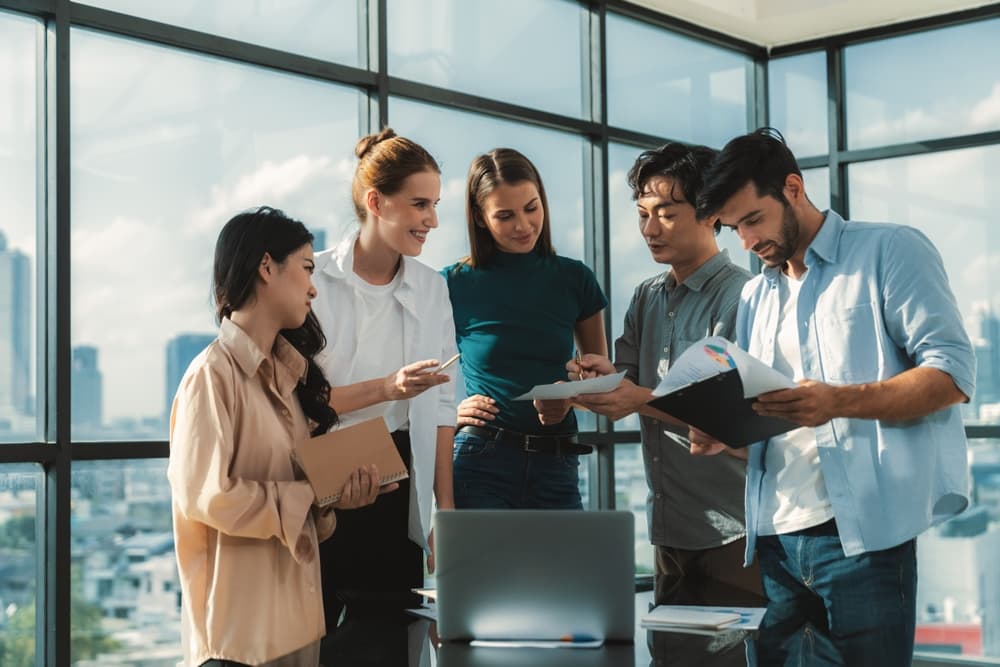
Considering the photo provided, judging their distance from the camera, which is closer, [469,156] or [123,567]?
[123,567]

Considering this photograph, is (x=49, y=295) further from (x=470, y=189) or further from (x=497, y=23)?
(x=497, y=23)

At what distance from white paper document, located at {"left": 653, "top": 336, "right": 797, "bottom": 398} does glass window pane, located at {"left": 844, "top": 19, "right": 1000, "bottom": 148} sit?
3588mm

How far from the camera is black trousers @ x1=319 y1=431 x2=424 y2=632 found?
2490mm

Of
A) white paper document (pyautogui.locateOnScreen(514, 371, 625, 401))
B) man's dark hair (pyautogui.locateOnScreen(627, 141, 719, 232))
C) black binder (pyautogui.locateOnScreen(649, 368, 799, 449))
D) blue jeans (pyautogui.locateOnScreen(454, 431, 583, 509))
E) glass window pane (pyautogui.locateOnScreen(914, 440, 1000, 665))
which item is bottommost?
glass window pane (pyautogui.locateOnScreen(914, 440, 1000, 665))

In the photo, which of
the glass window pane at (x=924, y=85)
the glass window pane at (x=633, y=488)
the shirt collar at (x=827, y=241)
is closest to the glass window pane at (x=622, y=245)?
the glass window pane at (x=633, y=488)

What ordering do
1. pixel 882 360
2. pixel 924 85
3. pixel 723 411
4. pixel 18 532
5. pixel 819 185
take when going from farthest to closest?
pixel 819 185 → pixel 924 85 → pixel 18 532 → pixel 882 360 → pixel 723 411

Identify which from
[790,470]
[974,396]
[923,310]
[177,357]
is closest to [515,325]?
[790,470]

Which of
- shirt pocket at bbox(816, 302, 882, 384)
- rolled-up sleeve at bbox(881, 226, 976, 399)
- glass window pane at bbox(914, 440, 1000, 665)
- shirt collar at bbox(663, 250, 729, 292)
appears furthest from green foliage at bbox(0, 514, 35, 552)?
glass window pane at bbox(914, 440, 1000, 665)

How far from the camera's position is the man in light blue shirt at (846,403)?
2.11 m

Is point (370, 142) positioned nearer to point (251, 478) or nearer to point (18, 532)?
point (251, 478)

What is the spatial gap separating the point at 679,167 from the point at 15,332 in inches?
74.1

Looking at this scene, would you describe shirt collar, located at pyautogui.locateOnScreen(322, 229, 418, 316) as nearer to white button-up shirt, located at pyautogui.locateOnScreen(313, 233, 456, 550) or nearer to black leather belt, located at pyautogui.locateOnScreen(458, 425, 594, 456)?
white button-up shirt, located at pyautogui.locateOnScreen(313, 233, 456, 550)

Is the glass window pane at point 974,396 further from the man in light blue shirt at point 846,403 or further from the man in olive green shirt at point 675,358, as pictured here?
the man in light blue shirt at point 846,403

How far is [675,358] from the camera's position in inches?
116
